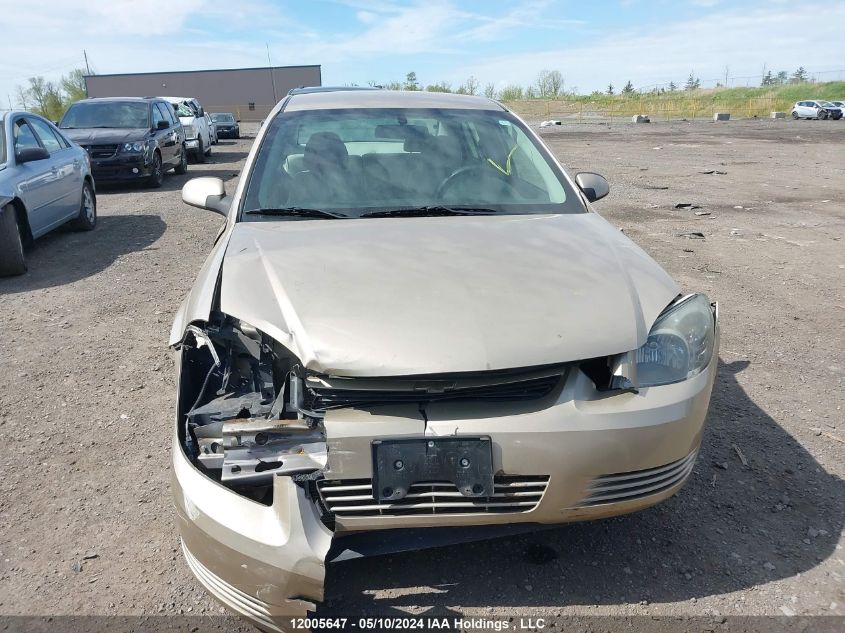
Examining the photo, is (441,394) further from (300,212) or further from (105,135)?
(105,135)

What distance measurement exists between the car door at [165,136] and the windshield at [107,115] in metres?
0.21

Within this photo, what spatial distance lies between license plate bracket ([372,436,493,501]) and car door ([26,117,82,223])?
7.18m

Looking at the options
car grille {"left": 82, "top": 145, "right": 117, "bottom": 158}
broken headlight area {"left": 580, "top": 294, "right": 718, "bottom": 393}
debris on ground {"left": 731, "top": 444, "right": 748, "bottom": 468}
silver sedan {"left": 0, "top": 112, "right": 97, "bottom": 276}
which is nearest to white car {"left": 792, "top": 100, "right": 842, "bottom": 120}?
car grille {"left": 82, "top": 145, "right": 117, "bottom": 158}

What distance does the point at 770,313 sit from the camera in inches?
213

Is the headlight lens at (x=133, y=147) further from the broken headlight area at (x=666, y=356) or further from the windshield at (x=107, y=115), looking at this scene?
the broken headlight area at (x=666, y=356)

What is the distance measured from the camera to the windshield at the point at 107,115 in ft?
41.7

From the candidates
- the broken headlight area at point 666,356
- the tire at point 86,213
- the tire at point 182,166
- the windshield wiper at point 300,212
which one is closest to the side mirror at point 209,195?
the windshield wiper at point 300,212

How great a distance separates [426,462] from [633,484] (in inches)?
28.6

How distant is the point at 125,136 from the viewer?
1210 cm

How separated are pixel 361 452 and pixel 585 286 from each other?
103 cm

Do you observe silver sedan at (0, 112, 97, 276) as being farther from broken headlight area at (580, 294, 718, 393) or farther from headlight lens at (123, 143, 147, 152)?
broken headlight area at (580, 294, 718, 393)

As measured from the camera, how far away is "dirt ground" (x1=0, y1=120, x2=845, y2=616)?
7.85 feet

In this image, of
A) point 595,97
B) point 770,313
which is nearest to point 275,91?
point 595,97

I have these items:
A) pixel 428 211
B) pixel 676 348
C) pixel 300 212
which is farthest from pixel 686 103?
pixel 676 348
